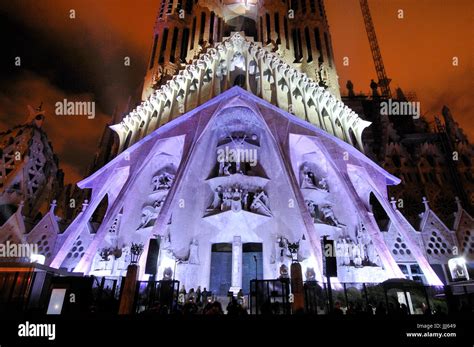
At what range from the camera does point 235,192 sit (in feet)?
68.2

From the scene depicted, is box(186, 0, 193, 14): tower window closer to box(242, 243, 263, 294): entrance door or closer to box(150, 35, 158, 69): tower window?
box(150, 35, 158, 69): tower window

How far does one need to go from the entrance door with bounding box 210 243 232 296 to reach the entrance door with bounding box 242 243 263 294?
0.99 metres

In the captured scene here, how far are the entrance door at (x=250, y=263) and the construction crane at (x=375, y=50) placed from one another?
122ft

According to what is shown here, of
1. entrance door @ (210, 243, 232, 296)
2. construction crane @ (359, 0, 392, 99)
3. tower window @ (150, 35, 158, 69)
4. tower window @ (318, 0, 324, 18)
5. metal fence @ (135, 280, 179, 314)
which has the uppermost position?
construction crane @ (359, 0, 392, 99)

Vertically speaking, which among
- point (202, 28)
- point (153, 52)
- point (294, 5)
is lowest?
point (153, 52)

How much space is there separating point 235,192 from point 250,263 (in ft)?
16.5

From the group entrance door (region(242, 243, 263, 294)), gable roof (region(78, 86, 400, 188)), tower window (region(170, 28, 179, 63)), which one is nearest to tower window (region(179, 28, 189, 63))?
tower window (region(170, 28, 179, 63))

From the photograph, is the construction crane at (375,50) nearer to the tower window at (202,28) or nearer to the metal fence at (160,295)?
the tower window at (202,28)

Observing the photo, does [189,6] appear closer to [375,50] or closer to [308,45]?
[308,45]

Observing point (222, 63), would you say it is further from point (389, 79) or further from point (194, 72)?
point (389, 79)

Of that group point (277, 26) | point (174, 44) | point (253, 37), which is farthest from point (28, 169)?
point (277, 26)

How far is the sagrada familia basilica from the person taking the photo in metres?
19.8

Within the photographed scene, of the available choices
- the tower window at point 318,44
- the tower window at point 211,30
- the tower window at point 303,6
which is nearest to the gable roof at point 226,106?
the tower window at point 211,30

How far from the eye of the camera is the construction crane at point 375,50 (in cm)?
4741
